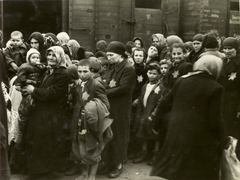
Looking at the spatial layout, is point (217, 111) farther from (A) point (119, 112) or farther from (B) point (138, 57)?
(B) point (138, 57)

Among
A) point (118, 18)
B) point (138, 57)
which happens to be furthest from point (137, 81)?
point (118, 18)

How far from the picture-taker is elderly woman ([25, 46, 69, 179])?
4.00 m

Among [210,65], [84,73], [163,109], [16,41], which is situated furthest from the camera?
[16,41]

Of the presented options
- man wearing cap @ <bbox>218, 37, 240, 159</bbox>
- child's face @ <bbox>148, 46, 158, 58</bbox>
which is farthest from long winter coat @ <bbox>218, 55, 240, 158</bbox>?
child's face @ <bbox>148, 46, 158, 58</bbox>

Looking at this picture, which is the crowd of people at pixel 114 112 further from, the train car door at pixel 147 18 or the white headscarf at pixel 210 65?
the train car door at pixel 147 18

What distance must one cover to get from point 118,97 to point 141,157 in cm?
107

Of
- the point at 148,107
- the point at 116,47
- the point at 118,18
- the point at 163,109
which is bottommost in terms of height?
the point at 148,107

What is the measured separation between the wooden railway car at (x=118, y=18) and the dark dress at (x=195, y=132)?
505 cm

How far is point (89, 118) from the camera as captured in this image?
3855 millimetres

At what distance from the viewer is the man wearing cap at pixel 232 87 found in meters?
4.76

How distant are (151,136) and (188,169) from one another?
5.75 ft

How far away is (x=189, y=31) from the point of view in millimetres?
8953

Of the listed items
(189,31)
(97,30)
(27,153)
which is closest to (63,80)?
(27,153)

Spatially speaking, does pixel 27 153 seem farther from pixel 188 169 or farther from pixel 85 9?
pixel 85 9
